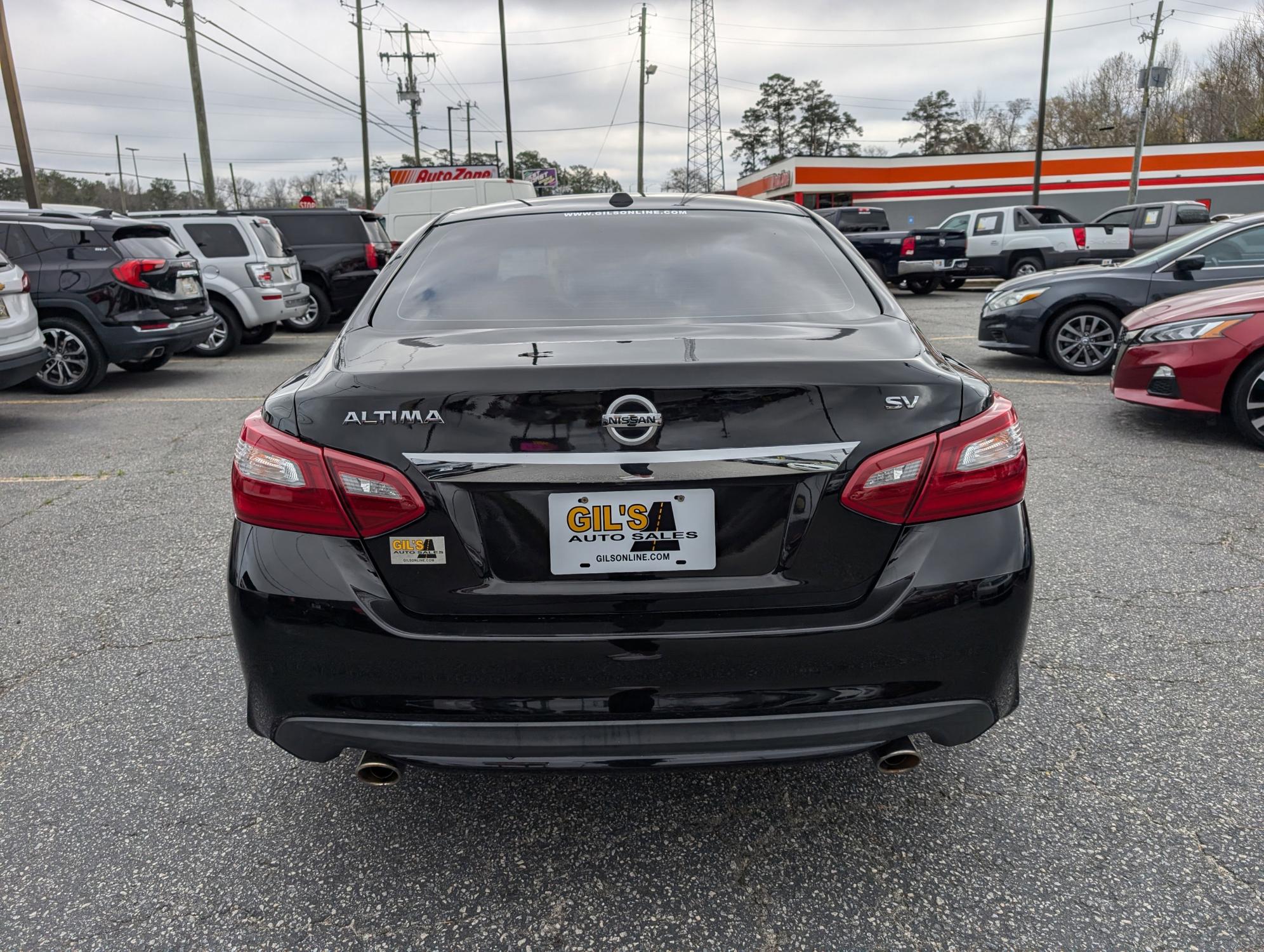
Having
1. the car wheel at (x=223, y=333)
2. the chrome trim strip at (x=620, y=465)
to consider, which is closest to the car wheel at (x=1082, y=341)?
the chrome trim strip at (x=620, y=465)

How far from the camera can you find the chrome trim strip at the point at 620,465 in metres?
1.85

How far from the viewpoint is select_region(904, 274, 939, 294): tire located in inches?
774

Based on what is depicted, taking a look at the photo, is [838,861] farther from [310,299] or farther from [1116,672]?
[310,299]

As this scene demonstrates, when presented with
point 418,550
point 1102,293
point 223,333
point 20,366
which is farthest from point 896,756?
point 223,333

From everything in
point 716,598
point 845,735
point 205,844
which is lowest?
point 205,844

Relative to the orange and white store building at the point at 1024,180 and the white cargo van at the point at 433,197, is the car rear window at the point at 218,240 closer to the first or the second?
the white cargo van at the point at 433,197

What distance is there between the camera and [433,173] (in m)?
28.5

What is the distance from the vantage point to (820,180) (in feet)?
149

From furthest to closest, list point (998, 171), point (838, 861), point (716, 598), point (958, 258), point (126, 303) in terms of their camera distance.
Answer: point (998, 171), point (958, 258), point (126, 303), point (838, 861), point (716, 598)

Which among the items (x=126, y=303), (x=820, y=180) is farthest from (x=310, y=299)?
(x=820, y=180)

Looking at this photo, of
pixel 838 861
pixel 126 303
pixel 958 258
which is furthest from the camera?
pixel 958 258

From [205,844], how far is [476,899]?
78 centimetres

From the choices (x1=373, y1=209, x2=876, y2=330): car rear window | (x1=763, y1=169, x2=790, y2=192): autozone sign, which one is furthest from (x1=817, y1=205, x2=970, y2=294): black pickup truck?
(x1=763, y1=169, x2=790, y2=192): autozone sign

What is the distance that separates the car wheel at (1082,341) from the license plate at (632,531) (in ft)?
28.4
